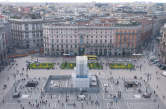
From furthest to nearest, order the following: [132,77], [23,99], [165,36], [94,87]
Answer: [165,36]
[132,77]
[94,87]
[23,99]

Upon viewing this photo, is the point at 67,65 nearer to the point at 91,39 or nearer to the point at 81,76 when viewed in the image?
the point at 91,39

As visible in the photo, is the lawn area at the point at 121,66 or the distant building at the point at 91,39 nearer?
the lawn area at the point at 121,66

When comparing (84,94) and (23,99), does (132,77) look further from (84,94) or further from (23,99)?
(23,99)

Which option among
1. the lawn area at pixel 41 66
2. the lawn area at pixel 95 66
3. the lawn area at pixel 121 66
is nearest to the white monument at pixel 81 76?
the lawn area at pixel 95 66

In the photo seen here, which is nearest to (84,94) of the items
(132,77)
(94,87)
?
(94,87)

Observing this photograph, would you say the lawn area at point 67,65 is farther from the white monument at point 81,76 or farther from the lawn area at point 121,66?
the white monument at point 81,76

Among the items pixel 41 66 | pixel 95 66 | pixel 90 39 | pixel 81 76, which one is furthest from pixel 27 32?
pixel 81 76
